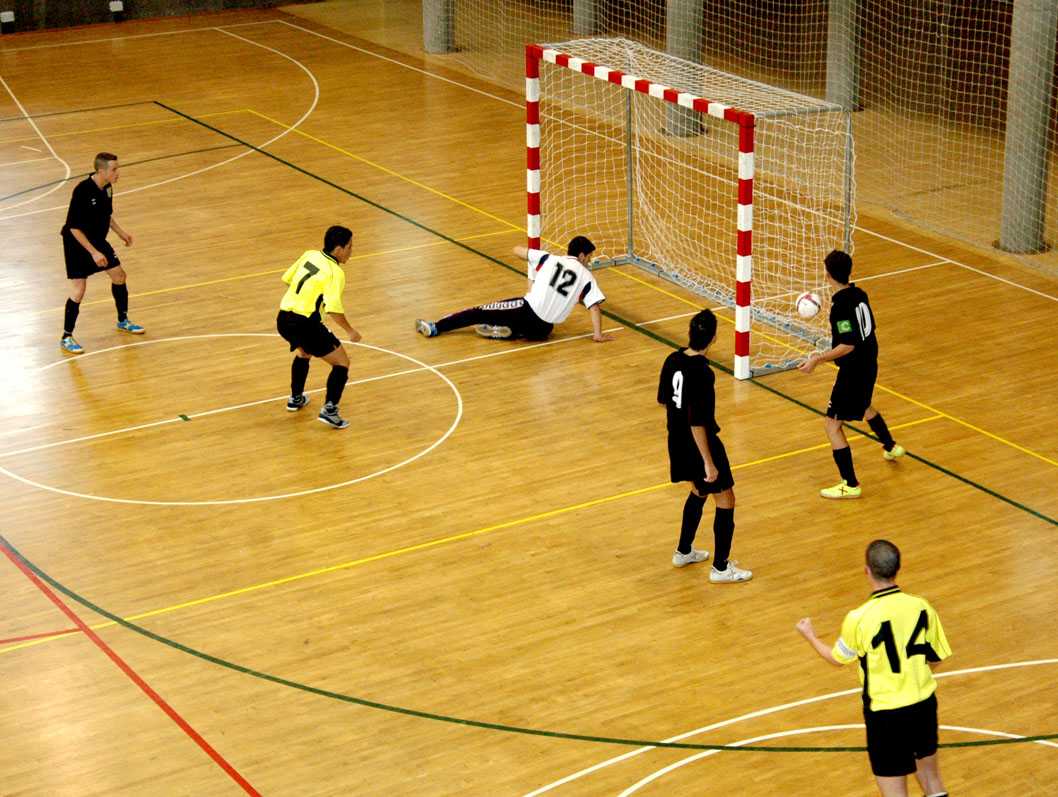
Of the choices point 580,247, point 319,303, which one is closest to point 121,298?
point 319,303

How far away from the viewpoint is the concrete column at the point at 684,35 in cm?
2114

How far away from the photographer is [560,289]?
14.3m

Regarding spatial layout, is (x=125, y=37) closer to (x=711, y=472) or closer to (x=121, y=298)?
(x=121, y=298)

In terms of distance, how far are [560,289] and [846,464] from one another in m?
3.90

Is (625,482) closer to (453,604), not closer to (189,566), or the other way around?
(453,604)

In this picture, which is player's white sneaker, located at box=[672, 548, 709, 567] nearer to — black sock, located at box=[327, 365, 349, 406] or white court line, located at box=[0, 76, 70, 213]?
black sock, located at box=[327, 365, 349, 406]

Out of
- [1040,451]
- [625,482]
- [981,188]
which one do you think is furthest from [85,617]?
[981,188]

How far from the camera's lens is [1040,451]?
12.1m

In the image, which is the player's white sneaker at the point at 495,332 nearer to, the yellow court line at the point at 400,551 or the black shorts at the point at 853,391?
the yellow court line at the point at 400,551

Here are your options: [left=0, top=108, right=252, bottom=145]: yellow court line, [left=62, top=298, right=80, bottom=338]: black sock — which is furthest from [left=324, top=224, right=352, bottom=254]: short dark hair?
[left=0, top=108, right=252, bottom=145]: yellow court line

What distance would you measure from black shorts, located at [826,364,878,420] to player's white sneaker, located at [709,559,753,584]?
168 centimetres

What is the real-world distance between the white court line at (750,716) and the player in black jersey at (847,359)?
240cm

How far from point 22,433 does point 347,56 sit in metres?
15.8

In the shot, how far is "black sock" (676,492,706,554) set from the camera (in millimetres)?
10219
